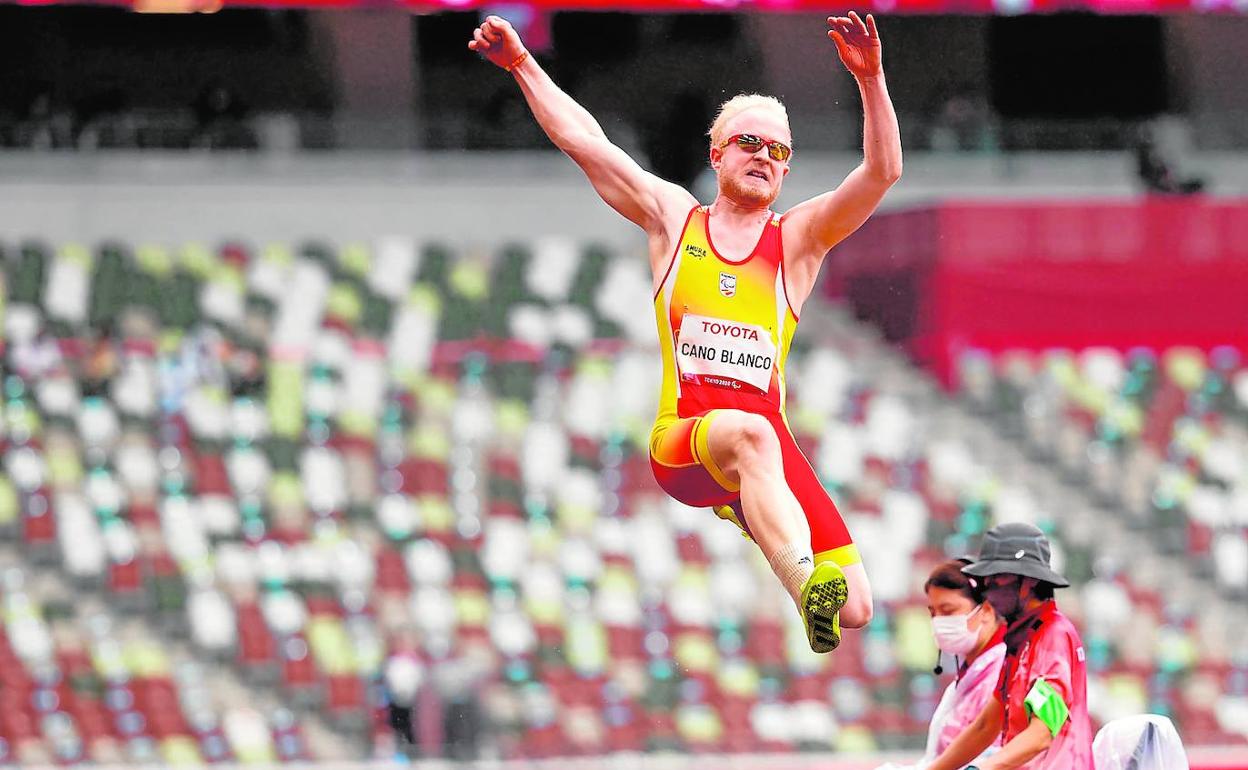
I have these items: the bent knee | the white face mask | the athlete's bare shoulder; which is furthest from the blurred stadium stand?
the bent knee

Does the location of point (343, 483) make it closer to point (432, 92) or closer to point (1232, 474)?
point (432, 92)

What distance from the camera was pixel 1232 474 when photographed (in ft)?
53.6

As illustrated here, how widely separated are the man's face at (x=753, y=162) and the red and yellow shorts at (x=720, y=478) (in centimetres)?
59

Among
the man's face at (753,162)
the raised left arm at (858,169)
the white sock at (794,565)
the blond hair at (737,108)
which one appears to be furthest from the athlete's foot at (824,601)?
the blond hair at (737,108)

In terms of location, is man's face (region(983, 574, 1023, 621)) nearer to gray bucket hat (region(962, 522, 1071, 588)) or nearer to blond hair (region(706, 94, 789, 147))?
gray bucket hat (region(962, 522, 1071, 588))

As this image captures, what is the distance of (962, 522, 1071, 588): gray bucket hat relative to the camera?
570cm

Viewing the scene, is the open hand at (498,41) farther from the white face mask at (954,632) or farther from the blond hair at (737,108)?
the white face mask at (954,632)

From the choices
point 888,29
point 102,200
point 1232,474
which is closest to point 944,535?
point 1232,474

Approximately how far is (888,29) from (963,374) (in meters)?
4.30

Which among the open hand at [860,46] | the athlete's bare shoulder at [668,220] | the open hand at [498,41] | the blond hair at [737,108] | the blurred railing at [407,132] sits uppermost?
the blurred railing at [407,132]

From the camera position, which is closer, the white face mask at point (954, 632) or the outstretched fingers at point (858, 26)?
the outstretched fingers at point (858, 26)

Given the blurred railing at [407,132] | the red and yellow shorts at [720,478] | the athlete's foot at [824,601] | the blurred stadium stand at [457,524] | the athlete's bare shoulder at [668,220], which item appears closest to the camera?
the athlete's foot at [824,601]

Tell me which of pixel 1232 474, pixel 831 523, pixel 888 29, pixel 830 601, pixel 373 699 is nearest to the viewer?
pixel 830 601

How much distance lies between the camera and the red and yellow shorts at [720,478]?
18.6 feet
